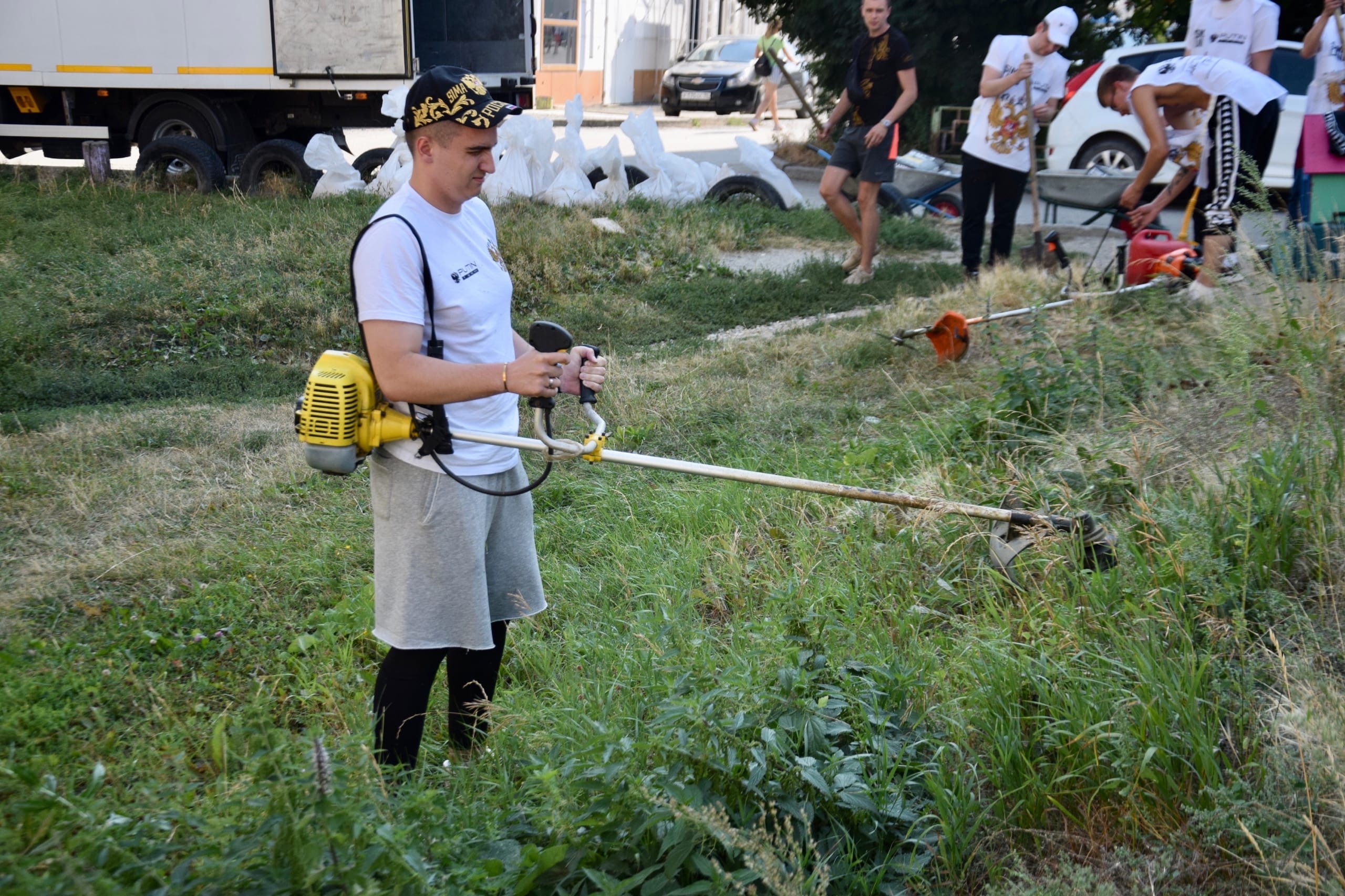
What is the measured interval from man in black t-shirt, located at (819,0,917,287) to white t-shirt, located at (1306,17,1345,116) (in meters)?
2.56

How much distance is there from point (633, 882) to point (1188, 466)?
94.9 inches

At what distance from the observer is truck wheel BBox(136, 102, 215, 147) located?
1179cm

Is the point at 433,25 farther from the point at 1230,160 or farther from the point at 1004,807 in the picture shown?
the point at 1004,807

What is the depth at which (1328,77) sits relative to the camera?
5902 millimetres

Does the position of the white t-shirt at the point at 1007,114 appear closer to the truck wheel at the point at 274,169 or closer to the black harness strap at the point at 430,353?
the black harness strap at the point at 430,353

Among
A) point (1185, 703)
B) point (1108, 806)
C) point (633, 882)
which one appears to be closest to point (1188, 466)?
point (1185, 703)

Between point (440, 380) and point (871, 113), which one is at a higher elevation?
point (871, 113)

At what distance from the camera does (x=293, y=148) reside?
11469mm

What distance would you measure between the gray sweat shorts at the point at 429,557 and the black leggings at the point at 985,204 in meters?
5.74

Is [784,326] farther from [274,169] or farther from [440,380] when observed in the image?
[274,169]

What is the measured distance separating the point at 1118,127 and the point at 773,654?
10.4 metres

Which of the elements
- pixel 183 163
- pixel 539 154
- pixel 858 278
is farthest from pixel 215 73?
pixel 858 278

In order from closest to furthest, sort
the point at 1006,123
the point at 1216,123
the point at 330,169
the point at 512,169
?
the point at 1216,123 → the point at 1006,123 → the point at 512,169 → the point at 330,169

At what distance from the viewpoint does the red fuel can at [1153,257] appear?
5.64 metres
